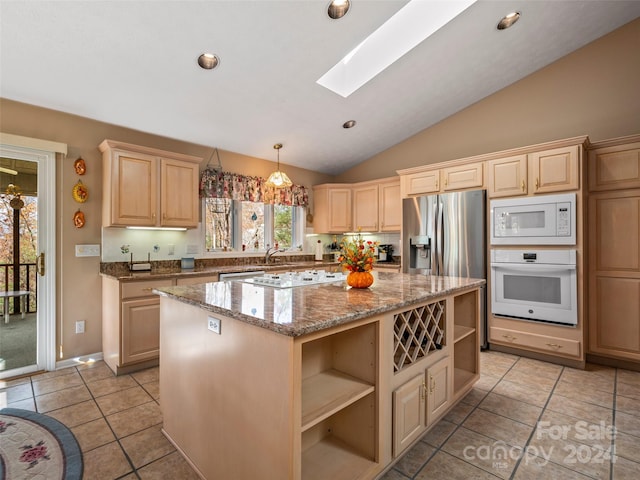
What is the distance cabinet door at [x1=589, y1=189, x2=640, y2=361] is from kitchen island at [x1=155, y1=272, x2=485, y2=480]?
215 centimetres

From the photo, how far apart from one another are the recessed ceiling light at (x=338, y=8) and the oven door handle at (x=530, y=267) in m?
2.90

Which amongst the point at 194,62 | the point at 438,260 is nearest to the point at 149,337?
the point at 194,62

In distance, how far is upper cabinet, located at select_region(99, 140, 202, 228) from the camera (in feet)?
10.3

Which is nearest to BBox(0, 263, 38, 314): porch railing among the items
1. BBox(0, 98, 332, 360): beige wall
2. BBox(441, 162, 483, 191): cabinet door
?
BBox(0, 98, 332, 360): beige wall

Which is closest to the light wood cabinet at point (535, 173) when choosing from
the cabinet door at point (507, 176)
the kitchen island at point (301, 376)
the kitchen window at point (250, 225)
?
the cabinet door at point (507, 176)

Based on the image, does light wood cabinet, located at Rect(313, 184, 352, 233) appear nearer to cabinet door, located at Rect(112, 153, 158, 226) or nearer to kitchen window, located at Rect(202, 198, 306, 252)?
kitchen window, located at Rect(202, 198, 306, 252)

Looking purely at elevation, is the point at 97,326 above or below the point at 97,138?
below

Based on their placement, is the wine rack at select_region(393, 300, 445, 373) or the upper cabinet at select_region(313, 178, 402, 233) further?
the upper cabinet at select_region(313, 178, 402, 233)

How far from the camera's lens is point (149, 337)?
3.10m

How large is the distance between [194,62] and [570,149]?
3598 millimetres

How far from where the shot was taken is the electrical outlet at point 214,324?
1556 millimetres

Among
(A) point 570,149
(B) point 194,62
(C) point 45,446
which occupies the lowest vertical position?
(C) point 45,446

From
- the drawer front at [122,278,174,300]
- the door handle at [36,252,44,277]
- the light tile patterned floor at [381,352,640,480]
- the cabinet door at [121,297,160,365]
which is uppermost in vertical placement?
the door handle at [36,252,44,277]

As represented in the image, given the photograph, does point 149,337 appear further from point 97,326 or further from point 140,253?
point 140,253
